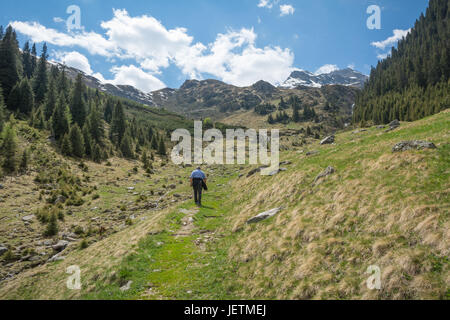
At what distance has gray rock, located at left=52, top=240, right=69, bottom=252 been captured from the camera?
1805cm

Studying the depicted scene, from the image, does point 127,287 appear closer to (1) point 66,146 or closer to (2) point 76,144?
(1) point 66,146

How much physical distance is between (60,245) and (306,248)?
65.2 feet

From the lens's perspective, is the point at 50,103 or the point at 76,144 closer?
the point at 76,144

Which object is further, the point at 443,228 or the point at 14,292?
the point at 14,292

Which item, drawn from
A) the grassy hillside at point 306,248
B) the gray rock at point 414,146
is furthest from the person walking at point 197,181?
the gray rock at point 414,146

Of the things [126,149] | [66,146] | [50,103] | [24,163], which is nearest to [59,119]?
[66,146]

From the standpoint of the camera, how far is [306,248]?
9648mm

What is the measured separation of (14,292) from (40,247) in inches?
256

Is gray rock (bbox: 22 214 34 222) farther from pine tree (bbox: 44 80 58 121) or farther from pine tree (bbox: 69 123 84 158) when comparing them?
pine tree (bbox: 44 80 58 121)

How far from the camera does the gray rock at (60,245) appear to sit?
18.0 metres

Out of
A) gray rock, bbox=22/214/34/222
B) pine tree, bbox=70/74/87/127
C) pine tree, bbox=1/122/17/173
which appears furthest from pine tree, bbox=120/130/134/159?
gray rock, bbox=22/214/34/222

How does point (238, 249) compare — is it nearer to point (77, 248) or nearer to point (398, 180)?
point (398, 180)

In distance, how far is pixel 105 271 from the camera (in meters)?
11.7

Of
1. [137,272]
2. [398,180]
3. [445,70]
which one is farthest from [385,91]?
[137,272]
